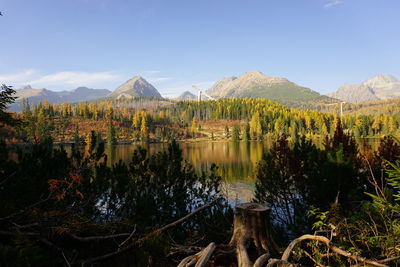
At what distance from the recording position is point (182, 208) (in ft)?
32.5

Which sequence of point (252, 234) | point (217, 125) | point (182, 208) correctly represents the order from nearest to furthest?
point (252, 234)
point (182, 208)
point (217, 125)

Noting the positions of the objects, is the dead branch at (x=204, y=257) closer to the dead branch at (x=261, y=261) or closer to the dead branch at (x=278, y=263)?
the dead branch at (x=261, y=261)

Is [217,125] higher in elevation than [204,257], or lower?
lower

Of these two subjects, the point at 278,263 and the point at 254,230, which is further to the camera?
the point at 254,230

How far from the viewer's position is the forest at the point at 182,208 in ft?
8.94

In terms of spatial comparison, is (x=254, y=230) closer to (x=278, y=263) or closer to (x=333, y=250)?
(x=278, y=263)

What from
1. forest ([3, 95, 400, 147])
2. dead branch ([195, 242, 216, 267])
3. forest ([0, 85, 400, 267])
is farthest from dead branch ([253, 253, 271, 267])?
forest ([3, 95, 400, 147])

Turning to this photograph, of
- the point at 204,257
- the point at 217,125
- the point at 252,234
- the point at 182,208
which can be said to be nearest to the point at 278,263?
the point at 204,257

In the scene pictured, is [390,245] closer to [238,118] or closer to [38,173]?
[38,173]

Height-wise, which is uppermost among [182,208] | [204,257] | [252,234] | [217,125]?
[204,257]

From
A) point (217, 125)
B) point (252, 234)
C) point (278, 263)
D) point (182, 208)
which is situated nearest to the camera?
point (278, 263)

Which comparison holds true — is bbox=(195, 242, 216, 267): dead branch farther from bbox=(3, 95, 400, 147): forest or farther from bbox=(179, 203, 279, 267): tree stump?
bbox=(3, 95, 400, 147): forest

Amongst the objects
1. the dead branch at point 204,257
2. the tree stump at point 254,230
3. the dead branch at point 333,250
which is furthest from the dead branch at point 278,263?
the tree stump at point 254,230

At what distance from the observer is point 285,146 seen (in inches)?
535
